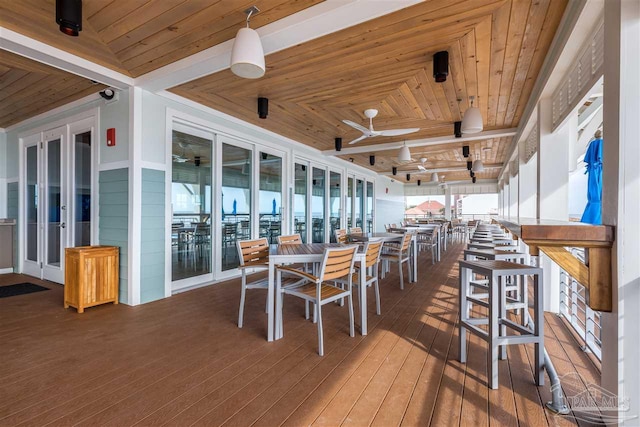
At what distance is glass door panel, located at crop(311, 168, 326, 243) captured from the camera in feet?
24.1

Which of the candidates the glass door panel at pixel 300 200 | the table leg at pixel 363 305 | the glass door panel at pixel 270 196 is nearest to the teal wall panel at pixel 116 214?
the glass door panel at pixel 270 196

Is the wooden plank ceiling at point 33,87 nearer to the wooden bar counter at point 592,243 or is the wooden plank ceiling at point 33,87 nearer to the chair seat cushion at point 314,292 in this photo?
the chair seat cushion at point 314,292

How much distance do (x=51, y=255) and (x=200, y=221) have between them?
2.31 m

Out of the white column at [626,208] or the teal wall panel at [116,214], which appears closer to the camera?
the white column at [626,208]

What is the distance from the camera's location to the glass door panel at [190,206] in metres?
4.03

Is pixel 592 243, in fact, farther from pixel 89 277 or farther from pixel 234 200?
pixel 234 200

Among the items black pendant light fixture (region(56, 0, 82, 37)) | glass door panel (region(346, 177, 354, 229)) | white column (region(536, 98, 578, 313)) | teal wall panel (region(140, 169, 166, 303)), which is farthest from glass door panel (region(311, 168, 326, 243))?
black pendant light fixture (region(56, 0, 82, 37))

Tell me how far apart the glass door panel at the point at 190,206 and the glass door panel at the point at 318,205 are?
124 inches

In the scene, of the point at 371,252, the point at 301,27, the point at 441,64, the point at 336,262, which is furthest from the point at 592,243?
the point at 301,27

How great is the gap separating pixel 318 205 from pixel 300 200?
0.99 m

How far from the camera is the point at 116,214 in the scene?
3.60m

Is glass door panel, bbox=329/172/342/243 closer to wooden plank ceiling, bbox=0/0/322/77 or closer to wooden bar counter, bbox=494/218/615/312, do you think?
wooden plank ceiling, bbox=0/0/322/77

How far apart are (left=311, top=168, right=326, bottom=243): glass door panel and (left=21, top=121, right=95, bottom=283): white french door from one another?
4.33 m

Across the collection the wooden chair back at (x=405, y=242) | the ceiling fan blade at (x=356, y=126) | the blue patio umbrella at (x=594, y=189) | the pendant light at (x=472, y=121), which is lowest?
the wooden chair back at (x=405, y=242)
